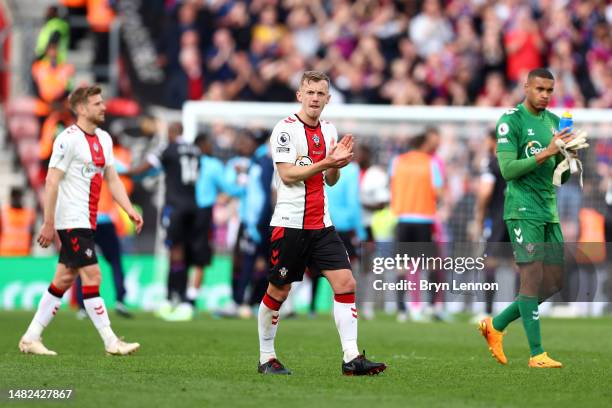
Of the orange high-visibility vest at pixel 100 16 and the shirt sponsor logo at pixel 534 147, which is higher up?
the orange high-visibility vest at pixel 100 16

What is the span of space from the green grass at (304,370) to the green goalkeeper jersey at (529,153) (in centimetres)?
125

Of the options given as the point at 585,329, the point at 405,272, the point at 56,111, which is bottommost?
the point at 585,329

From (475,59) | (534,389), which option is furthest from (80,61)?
(534,389)

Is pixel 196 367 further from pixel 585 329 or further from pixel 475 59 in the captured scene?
pixel 475 59

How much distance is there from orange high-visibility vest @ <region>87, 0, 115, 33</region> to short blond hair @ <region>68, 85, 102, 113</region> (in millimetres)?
14566

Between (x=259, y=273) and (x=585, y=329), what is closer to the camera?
(x=585, y=329)

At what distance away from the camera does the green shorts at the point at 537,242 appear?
10562mm

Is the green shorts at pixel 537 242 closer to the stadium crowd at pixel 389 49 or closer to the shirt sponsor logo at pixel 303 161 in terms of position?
the shirt sponsor logo at pixel 303 161

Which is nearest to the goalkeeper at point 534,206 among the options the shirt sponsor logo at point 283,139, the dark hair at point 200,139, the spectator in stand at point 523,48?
the shirt sponsor logo at point 283,139

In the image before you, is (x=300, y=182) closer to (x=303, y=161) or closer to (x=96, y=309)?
(x=303, y=161)

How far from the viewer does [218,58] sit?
25578 millimetres

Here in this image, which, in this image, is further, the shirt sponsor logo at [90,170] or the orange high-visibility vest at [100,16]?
the orange high-visibility vest at [100,16]

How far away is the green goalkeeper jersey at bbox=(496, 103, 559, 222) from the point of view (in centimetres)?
1060

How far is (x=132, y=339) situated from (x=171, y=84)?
1228cm
